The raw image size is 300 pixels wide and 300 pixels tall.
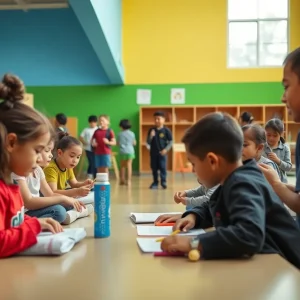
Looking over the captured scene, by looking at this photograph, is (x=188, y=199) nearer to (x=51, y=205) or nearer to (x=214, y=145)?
(x=51, y=205)

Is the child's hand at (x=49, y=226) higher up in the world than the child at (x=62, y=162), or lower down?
lower down

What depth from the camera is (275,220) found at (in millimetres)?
1121

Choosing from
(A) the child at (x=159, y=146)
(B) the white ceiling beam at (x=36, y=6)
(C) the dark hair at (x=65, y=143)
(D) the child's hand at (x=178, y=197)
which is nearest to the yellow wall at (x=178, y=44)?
(B) the white ceiling beam at (x=36, y=6)

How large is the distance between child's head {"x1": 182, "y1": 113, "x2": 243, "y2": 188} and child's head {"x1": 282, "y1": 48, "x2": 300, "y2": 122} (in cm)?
27

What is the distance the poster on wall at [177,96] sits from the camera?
9.02 metres

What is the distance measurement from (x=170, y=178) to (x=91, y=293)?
24.4 feet

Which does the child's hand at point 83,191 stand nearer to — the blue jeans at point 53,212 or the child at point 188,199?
the blue jeans at point 53,212

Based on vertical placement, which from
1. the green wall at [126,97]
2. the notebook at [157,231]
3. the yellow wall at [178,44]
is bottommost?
the notebook at [157,231]

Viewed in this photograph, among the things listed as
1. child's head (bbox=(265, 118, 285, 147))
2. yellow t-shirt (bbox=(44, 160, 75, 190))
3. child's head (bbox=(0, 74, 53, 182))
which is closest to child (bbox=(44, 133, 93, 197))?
yellow t-shirt (bbox=(44, 160, 75, 190))

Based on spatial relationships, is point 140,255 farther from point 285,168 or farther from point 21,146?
point 285,168

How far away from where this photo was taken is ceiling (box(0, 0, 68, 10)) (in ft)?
26.9

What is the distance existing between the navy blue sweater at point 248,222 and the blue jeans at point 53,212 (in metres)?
0.66

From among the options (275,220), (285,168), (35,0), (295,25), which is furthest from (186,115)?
(275,220)

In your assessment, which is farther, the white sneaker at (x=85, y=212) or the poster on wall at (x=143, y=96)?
the poster on wall at (x=143, y=96)
